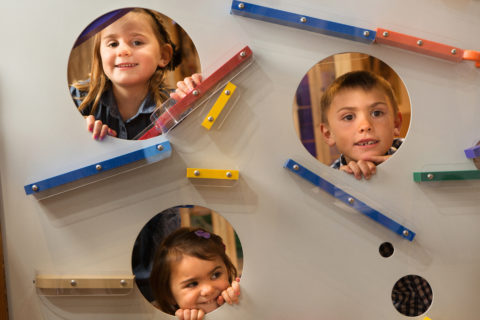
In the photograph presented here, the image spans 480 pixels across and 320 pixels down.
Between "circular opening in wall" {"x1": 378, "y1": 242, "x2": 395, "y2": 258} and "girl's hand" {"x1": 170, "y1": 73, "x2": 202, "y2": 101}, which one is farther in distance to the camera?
"circular opening in wall" {"x1": 378, "y1": 242, "x2": 395, "y2": 258}

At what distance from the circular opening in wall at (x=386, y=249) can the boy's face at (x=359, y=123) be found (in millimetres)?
229

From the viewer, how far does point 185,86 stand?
48.6 inches

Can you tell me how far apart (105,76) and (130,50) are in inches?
3.3

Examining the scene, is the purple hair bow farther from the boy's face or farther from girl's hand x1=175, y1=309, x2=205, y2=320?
the boy's face

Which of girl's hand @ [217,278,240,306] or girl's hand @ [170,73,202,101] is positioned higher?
girl's hand @ [170,73,202,101]

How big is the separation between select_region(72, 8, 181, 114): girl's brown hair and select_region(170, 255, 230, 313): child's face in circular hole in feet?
1.30

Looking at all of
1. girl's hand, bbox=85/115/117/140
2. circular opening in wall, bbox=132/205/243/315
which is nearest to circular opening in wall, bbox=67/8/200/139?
girl's hand, bbox=85/115/117/140

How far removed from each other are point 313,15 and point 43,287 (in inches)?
36.1

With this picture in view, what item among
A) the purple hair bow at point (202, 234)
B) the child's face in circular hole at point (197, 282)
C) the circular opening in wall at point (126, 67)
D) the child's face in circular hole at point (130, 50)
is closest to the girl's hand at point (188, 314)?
the child's face in circular hole at point (197, 282)

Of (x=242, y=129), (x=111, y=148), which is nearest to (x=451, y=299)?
(x=242, y=129)

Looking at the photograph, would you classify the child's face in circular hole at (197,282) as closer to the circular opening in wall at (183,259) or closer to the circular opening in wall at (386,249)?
the circular opening in wall at (183,259)

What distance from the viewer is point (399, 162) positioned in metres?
1.33

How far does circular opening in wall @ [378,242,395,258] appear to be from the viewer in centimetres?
133

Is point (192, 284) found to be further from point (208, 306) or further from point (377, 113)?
point (377, 113)
